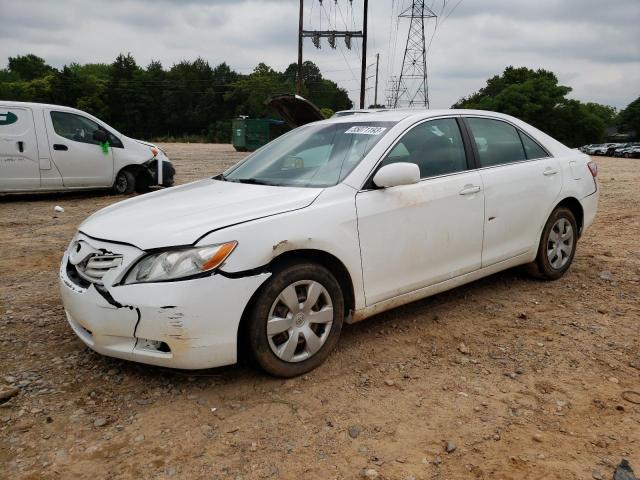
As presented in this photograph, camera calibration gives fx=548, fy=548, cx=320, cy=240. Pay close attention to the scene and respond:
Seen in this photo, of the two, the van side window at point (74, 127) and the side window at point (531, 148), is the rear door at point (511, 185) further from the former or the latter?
the van side window at point (74, 127)

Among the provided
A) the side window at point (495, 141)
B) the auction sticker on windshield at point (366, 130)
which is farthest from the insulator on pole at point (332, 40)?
the auction sticker on windshield at point (366, 130)

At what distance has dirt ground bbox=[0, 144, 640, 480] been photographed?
2.40 meters

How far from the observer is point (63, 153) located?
967cm

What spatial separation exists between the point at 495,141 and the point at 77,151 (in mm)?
7961

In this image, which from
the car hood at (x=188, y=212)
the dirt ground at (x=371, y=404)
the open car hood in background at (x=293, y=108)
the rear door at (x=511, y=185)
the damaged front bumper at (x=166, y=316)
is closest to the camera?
the dirt ground at (x=371, y=404)

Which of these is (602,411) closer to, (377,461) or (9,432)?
(377,461)

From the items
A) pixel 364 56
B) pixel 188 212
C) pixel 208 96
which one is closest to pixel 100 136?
pixel 188 212

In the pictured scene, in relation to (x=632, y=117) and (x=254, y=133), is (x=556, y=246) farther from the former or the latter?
(x=632, y=117)

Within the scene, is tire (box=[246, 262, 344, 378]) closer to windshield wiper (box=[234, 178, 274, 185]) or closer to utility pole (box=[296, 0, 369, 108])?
windshield wiper (box=[234, 178, 274, 185])

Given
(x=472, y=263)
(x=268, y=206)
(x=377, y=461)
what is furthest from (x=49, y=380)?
(x=472, y=263)

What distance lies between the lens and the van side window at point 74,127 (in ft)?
31.7

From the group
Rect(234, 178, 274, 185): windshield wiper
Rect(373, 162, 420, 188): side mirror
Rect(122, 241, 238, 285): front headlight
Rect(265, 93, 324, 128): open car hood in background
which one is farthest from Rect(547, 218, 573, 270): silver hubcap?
Rect(265, 93, 324, 128): open car hood in background

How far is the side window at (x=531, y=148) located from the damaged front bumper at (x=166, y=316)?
2.78 meters

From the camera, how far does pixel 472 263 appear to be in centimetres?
401
